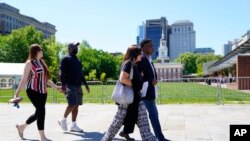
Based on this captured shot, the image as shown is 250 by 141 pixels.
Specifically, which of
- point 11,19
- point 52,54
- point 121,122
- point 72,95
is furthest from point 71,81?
point 11,19

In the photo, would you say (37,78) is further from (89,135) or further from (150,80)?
(150,80)

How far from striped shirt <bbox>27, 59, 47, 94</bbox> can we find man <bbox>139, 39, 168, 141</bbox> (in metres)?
1.83

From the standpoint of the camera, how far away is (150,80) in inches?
279

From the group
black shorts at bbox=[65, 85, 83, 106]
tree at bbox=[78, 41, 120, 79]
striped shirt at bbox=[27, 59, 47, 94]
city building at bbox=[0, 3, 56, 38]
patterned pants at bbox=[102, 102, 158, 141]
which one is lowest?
patterned pants at bbox=[102, 102, 158, 141]

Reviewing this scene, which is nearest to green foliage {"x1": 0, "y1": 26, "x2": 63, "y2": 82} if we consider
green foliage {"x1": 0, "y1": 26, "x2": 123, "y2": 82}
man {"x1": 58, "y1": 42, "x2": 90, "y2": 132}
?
green foliage {"x1": 0, "y1": 26, "x2": 123, "y2": 82}

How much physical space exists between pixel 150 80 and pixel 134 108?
67 cm

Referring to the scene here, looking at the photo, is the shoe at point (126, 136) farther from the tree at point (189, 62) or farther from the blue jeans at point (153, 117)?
the tree at point (189, 62)

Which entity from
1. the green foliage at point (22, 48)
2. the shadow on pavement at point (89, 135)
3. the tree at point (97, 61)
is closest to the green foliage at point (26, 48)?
the green foliage at point (22, 48)

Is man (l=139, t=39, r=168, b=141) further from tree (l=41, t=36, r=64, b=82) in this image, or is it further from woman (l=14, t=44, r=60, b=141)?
tree (l=41, t=36, r=64, b=82)

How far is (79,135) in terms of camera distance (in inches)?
329

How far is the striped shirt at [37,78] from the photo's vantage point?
7.27 metres

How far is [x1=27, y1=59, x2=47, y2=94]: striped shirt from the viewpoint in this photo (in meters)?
7.27

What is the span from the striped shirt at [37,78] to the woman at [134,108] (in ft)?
5.16

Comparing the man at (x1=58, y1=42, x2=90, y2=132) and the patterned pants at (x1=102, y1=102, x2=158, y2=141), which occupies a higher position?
the man at (x1=58, y1=42, x2=90, y2=132)
